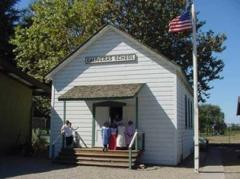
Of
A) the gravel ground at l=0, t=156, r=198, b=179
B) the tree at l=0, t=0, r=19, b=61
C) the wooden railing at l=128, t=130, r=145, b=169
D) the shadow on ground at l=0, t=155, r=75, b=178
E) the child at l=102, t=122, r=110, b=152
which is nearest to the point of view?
the gravel ground at l=0, t=156, r=198, b=179

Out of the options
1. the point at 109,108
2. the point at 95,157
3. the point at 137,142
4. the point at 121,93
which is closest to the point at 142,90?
the point at 121,93

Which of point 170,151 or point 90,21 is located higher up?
point 90,21

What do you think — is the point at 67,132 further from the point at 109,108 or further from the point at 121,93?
the point at 121,93

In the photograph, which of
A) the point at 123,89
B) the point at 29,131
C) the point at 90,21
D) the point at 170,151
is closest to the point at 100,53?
the point at 123,89

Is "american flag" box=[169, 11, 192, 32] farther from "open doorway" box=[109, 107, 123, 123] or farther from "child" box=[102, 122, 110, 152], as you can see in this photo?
"child" box=[102, 122, 110, 152]

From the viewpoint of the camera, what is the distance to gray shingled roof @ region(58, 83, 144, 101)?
2008 centimetres

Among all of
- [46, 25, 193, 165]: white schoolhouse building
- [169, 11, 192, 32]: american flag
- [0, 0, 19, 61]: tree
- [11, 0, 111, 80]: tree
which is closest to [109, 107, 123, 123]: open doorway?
[46, 25, 193, 165]: white schoolhouse building

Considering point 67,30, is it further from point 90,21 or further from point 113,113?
point 113,113

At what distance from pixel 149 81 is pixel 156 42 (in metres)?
18.9

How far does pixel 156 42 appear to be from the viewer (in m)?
39.7

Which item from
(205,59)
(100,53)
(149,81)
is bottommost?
(149,81)

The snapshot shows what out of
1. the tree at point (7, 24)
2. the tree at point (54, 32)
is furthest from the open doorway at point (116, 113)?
the tree at point (7, 24)

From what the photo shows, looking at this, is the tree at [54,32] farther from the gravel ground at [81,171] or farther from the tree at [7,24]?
the gravel ground at [81,171]

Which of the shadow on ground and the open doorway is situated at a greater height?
the open doorway
